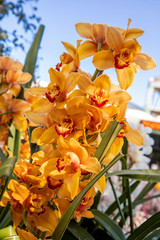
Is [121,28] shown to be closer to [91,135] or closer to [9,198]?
[91,135]

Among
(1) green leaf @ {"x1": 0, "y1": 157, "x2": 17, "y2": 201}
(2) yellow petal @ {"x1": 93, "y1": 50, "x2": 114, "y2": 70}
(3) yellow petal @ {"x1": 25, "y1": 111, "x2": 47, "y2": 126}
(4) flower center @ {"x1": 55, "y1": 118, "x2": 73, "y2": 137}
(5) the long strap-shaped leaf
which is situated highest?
(2) yellow petal @ {"x1": 93, "y1": 50, "x2": 114, "y2": 70}

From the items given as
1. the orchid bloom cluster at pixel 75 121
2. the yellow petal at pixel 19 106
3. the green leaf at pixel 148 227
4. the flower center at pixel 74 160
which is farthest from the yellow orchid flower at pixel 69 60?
the yellow petal at pixel 19 106

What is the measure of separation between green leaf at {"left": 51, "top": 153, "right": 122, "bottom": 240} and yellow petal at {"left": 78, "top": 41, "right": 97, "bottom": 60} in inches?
5.8

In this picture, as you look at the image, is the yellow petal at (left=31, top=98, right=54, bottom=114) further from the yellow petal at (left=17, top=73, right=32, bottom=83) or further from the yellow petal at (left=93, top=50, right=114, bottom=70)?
the yellow petal at (left=17, top=73, right=32, bottom=83)

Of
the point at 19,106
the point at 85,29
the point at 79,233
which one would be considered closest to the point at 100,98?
the point at 85,29

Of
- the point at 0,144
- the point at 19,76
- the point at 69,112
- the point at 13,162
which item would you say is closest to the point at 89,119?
the point at 69,112

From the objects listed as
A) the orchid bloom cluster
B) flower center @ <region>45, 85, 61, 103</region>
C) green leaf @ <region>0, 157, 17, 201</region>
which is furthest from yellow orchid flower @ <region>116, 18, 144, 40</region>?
green leaf @ <region>0, 157, 17, 201</region>

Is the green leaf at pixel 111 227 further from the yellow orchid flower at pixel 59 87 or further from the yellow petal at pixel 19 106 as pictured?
the yellow petal at pixel 19 106

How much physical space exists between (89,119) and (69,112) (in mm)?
26

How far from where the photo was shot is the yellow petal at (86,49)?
0.33 metres

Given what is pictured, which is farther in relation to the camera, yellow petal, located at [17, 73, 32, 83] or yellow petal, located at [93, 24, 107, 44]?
yellow petal, located at [17, 73, 32, 83]

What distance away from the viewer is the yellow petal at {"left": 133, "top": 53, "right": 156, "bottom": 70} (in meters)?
0.32

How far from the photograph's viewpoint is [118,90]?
32 centimetres

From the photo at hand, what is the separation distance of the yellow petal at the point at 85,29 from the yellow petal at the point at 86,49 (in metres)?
0.01
